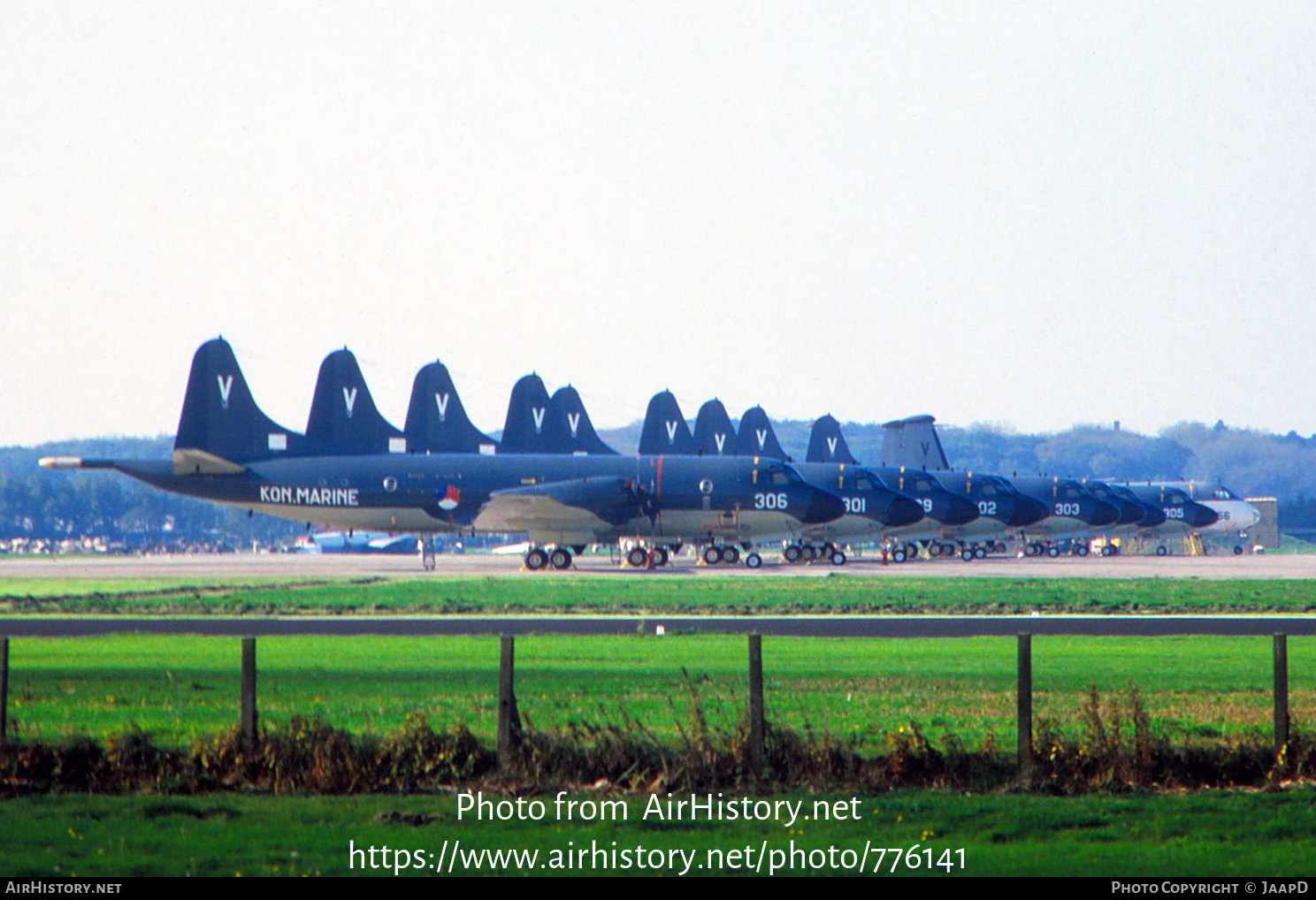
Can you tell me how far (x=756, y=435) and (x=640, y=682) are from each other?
78.3 metres

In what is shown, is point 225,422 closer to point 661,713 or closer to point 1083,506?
point 1083,506

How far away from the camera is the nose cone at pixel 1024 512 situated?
242ft

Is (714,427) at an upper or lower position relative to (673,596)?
upper

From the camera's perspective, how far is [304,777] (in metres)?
11.7

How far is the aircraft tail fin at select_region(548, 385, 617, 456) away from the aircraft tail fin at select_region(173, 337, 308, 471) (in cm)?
1794

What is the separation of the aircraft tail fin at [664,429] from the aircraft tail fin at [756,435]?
9040mm

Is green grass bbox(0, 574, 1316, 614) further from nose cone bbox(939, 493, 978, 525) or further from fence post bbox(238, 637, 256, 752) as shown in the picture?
nose cone bbox(939, 493, 978, 525)

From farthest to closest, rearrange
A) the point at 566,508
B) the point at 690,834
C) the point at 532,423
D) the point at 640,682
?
the point at 532,423
the point at 566,508
the point at 640,682
the point at 690,834

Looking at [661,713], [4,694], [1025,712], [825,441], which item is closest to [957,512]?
[825,441]

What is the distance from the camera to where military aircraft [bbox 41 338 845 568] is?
189 feet

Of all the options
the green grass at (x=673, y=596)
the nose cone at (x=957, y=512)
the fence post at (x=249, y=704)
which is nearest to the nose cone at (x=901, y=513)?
the nose cone at (x=957, y=512)

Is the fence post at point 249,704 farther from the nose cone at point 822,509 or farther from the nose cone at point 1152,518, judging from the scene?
the nose cone at point 1152,518

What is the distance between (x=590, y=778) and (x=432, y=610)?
844 inches

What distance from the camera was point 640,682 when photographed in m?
18.0
